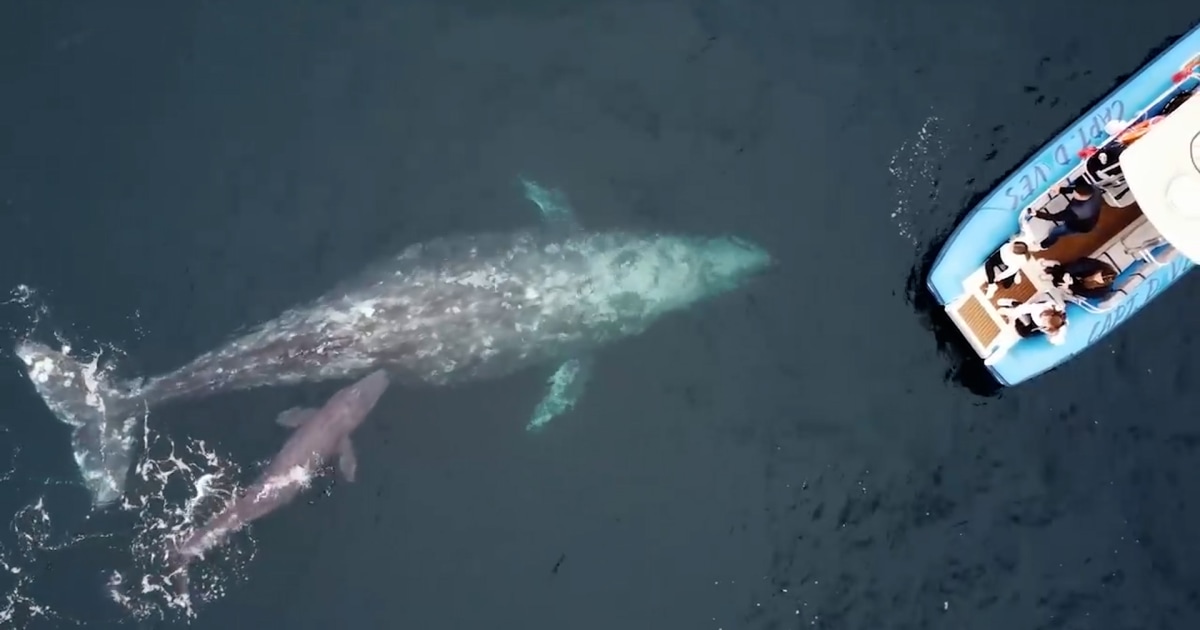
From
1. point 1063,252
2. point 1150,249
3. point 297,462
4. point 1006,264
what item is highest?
point 297,462

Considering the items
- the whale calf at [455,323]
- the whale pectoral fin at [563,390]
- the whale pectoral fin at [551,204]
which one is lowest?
the whale pectoral fin at [563,390]

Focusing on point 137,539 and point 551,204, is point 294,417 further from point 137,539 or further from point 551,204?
point 551,204

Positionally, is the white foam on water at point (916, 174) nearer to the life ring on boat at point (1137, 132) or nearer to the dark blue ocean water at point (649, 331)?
the dark blue ocean water at point (649, 331)

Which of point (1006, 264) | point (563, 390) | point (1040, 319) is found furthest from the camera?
point (1006, 264)

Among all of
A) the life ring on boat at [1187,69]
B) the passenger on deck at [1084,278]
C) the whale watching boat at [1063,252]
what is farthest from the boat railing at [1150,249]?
the life ring on boat at [1187,69]

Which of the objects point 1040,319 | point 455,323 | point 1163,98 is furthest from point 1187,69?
point 455,323

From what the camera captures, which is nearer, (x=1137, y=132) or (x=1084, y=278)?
(x=1137, y=132)

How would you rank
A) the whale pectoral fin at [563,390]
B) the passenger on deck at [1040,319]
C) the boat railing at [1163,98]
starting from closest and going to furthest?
the whale pectoral fin at [563,390] < the passenger on deck at [1040,319] < the boat railing at [1163,98]
